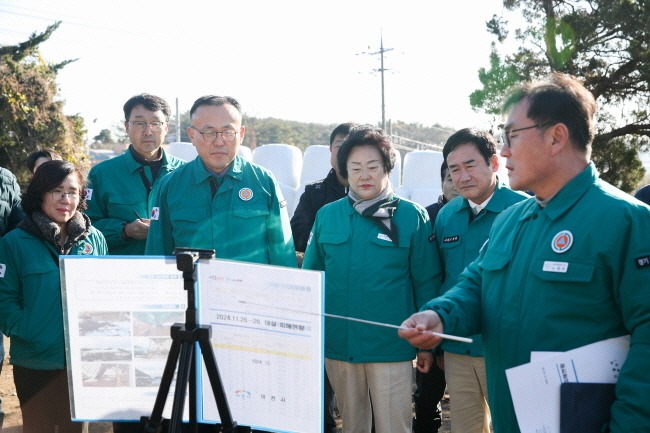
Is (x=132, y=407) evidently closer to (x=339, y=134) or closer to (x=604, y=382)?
(x=604, y=382)

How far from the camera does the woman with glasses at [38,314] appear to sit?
351 centimetres

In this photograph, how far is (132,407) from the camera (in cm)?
264

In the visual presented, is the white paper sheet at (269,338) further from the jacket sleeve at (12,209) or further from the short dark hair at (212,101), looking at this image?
the jacket sleeve at (12,209)

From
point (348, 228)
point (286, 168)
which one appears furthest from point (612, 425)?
point (286, 168)

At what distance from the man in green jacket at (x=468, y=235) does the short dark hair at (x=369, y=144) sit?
13.9 inches

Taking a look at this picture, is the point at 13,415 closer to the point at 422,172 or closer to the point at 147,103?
the point at 147,103

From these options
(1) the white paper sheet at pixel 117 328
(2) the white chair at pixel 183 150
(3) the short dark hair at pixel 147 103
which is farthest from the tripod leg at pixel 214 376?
(2) the white chair at pixel 183 150

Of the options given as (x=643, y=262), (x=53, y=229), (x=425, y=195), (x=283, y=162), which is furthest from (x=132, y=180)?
(x=283, y=162)

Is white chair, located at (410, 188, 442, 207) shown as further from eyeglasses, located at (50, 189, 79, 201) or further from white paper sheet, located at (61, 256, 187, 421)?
white paper sheet, located at (61, 256, 187, 421)

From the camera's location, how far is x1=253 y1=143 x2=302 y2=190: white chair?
32.9ft

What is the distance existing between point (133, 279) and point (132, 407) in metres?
0.54

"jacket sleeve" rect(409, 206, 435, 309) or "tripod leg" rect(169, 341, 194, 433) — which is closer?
"tripod leg" rect(169, 341, 194, 433)

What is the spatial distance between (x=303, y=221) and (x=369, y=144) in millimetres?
1358

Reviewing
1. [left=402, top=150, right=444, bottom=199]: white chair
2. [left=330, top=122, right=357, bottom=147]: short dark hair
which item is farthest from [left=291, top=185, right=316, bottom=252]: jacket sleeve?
[left=402, top=150, right=444, bottom=199]: white chair
